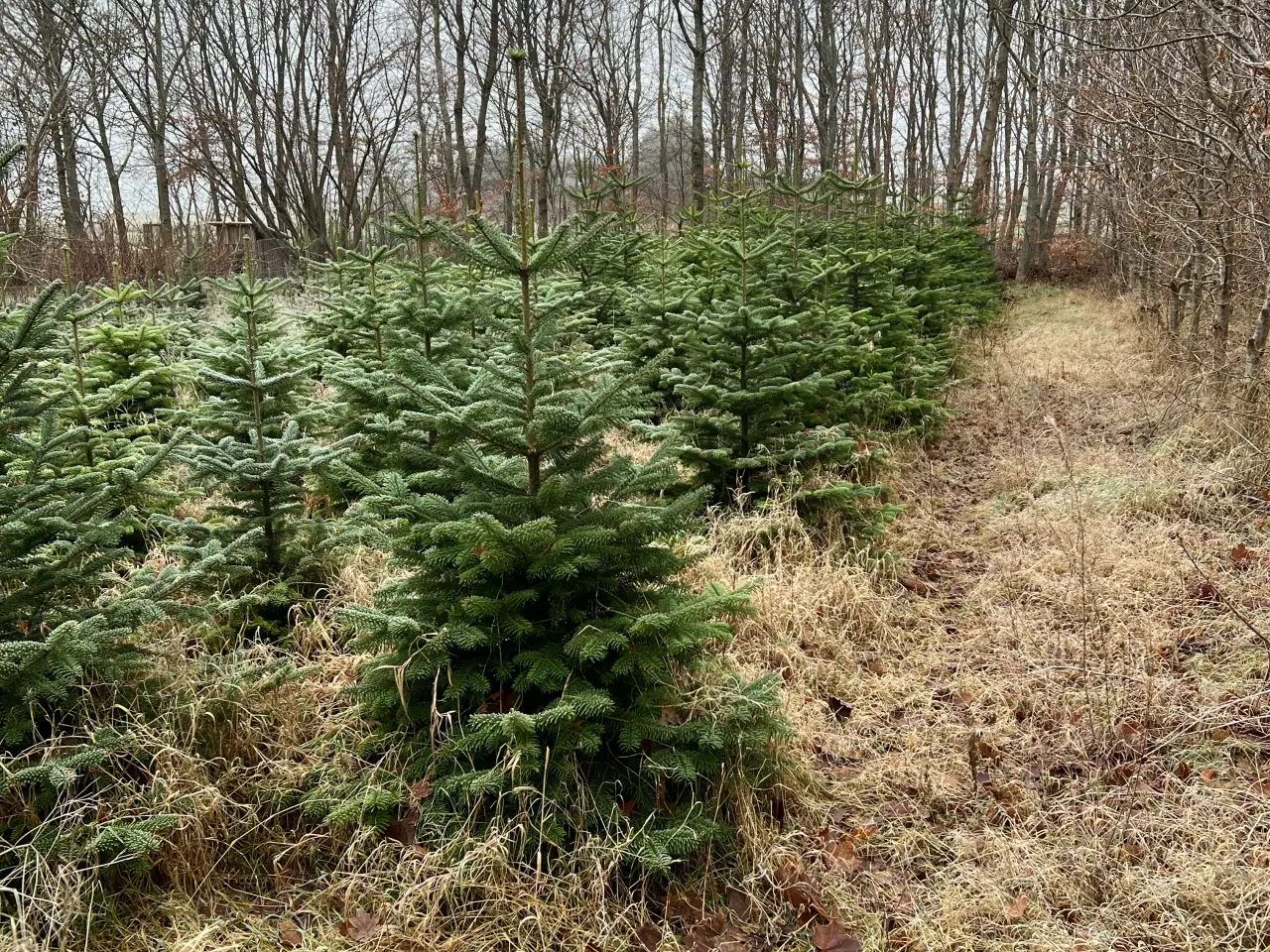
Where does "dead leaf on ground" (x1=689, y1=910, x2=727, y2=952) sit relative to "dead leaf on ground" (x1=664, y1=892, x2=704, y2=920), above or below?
below

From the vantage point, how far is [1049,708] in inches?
143

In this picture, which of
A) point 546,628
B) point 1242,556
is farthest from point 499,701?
point 1242,556

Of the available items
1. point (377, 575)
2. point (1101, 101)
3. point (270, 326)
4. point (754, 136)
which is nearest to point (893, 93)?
point (754, 136)

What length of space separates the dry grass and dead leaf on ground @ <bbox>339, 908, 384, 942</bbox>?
3 centimetres

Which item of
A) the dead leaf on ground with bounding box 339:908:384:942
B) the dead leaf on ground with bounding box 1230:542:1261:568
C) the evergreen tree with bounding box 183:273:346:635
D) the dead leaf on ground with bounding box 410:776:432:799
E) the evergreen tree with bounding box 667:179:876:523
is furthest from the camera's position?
the evergreen tree with bounding box 667:179:876:523

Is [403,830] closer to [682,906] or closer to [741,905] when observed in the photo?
[682,906]

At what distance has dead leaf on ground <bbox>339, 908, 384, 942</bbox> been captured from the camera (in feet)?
7.97

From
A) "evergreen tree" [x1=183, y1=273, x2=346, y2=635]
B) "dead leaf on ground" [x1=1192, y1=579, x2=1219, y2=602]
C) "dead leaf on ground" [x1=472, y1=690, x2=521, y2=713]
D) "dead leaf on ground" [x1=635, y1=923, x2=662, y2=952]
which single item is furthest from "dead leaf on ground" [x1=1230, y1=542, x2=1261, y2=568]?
"evergreen tree" [x1=183, y1=273, x2=346, y2=635]

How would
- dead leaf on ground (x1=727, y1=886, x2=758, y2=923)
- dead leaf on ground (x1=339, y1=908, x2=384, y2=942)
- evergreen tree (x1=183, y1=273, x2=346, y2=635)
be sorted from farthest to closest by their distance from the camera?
evergreen tree (x1=183, y1=273, x2=346, y2=635)
dead leaf on ground (x1=727, y1=886, x2=758, y2=923)
dead leaf on ground (x1=339, y1=908, x2=384, y2=942)

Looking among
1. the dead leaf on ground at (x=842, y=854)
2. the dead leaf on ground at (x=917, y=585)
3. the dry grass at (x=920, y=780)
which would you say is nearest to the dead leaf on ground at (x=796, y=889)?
the dry grass at (x=920, y=780)

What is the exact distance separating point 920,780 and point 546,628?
1.61m

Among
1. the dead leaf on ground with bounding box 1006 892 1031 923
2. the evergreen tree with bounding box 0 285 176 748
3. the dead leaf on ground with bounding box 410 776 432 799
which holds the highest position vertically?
the evergreen tree with bounding box 0 285 176 748

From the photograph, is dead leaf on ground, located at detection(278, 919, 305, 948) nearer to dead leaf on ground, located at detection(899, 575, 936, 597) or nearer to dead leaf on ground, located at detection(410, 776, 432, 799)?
dead leaf on ground, located at detection(410, 776, 432, 799)

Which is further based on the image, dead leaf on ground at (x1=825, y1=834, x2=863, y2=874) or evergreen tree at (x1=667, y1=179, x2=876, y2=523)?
evergreen tree at (x1=667, y1=179, x2=876, y2=523)
